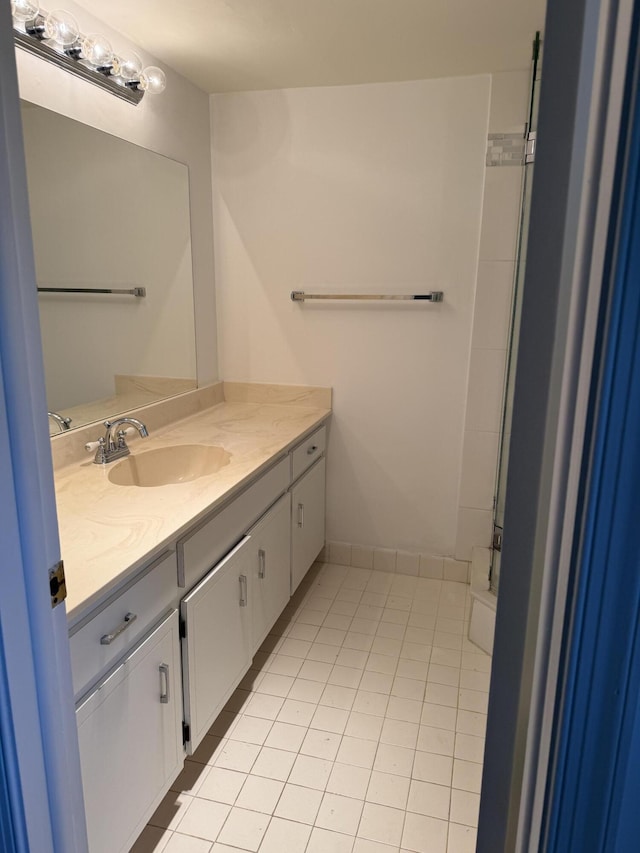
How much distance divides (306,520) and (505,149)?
174 centimetres

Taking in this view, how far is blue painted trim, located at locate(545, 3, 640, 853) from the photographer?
1.55 ft

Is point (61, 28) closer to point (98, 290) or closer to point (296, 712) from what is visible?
point (98, 290)

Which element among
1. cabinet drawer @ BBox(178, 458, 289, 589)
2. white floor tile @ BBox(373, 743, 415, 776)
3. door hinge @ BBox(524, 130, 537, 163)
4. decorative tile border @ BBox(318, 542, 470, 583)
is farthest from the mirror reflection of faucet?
door hinge @ BBox(524, 130, 537, 163)

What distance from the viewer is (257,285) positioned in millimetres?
2773

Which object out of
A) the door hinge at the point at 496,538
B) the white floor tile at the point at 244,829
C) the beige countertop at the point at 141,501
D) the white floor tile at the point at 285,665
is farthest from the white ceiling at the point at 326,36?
the white floor tile at the point at 244,829

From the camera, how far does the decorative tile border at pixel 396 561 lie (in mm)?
2859

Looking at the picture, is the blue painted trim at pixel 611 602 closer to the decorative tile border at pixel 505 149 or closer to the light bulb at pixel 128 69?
the light bulb at pixel 128 69

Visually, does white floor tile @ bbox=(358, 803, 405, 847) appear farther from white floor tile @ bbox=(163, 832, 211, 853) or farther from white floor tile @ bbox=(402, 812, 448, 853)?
white floor tile @ bbox=(163, 832, 211, 853)

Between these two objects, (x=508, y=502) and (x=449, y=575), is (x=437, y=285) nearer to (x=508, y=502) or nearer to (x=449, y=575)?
(x=449, y=575)

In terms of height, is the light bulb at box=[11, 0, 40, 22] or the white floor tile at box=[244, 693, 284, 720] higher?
the light bulb at box=[11, 0, 40, 22]

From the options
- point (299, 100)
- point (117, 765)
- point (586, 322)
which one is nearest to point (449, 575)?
point (117, 765)

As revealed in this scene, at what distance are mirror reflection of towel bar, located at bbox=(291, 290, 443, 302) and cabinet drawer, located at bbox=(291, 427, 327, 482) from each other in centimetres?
60

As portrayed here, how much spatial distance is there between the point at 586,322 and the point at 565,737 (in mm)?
385

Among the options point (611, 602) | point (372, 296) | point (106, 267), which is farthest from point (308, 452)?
point (611, 602)
